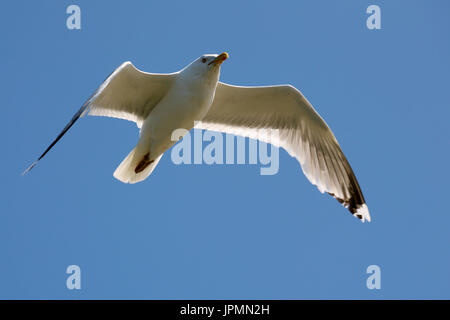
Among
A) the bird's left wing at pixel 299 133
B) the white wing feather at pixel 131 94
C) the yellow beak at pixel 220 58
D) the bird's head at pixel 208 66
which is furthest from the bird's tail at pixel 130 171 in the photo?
the yellow beak at pixel 220 58

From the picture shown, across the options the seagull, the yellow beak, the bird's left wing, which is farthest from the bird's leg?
the yellow beak

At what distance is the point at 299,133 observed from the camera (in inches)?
214

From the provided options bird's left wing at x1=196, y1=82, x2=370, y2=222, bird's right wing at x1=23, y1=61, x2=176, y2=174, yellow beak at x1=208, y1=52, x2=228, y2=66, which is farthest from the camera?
bird's left wing at x1=196, y1=82, x2=370, y2=222

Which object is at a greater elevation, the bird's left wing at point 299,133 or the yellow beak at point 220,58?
the yellow beak at point 220,58

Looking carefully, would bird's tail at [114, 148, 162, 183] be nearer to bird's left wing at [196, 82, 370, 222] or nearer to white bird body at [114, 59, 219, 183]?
white bird body at [114, 59, 219, 183]

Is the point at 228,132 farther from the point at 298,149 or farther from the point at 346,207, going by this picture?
the point at 346,207

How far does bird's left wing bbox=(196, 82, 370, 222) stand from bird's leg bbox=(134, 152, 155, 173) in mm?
693

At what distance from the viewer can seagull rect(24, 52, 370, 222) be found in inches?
182

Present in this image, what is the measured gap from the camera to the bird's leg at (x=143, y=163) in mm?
4887

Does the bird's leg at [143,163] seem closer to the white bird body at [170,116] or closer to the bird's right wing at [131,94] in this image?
the white bird body at [170,116]

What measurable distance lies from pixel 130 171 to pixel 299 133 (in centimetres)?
157

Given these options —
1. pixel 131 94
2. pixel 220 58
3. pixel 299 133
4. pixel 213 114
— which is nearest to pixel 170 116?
pixel 131 94

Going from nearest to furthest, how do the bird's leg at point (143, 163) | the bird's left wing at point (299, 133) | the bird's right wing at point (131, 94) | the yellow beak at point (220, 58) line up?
1. the yellow beak at point (220, 58)
2. the bird's right wing at point (131, 94)
3. the bird's leg at point (143, 163)
4. the bird's left wing at point (299, 133)

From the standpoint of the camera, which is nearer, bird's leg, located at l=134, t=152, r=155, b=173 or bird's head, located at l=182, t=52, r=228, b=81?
bird's head, located at l=182, t=52, r=228, b=81
